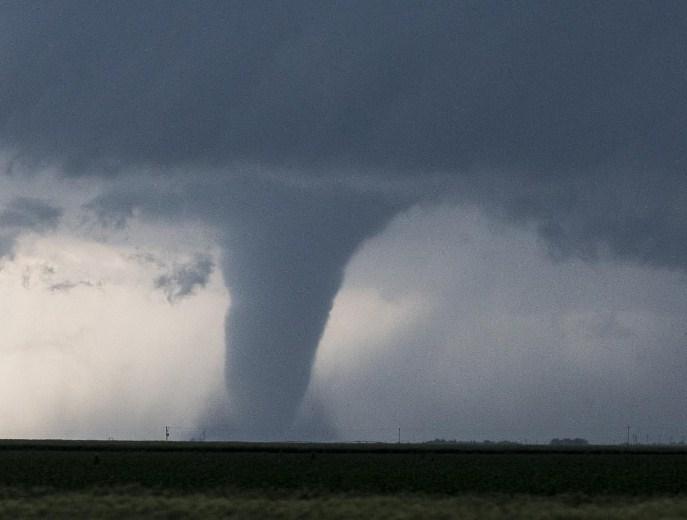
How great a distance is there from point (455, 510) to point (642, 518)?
7826mm

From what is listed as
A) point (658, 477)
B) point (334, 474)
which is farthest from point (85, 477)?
point (658, 477)

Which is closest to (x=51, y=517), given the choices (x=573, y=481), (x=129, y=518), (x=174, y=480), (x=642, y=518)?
(x=129, y=518)

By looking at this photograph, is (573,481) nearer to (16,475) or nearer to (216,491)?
(216,491)

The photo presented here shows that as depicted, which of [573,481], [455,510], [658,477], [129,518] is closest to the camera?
[129,518]

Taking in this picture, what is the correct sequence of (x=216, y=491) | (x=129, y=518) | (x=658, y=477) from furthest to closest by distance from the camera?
1. (x=658, y=477)
2. (x=216, y=491)
3. (x=129, y=518)

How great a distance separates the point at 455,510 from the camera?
157 feet

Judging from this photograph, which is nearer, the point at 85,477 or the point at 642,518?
the point at 642,518

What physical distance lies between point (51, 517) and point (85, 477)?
133ft

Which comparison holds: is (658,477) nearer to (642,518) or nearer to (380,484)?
(380,484)

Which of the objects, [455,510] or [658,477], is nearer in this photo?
[455,510]

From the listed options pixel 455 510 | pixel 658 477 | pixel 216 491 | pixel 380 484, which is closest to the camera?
pixel 455 510

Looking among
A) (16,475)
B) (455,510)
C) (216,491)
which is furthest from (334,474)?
(455,510)

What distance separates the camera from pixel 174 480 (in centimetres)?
7844

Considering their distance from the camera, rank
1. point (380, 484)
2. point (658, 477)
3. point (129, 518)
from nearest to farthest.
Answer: point (129, 518)
point (380, 484)
point (658, 477)
